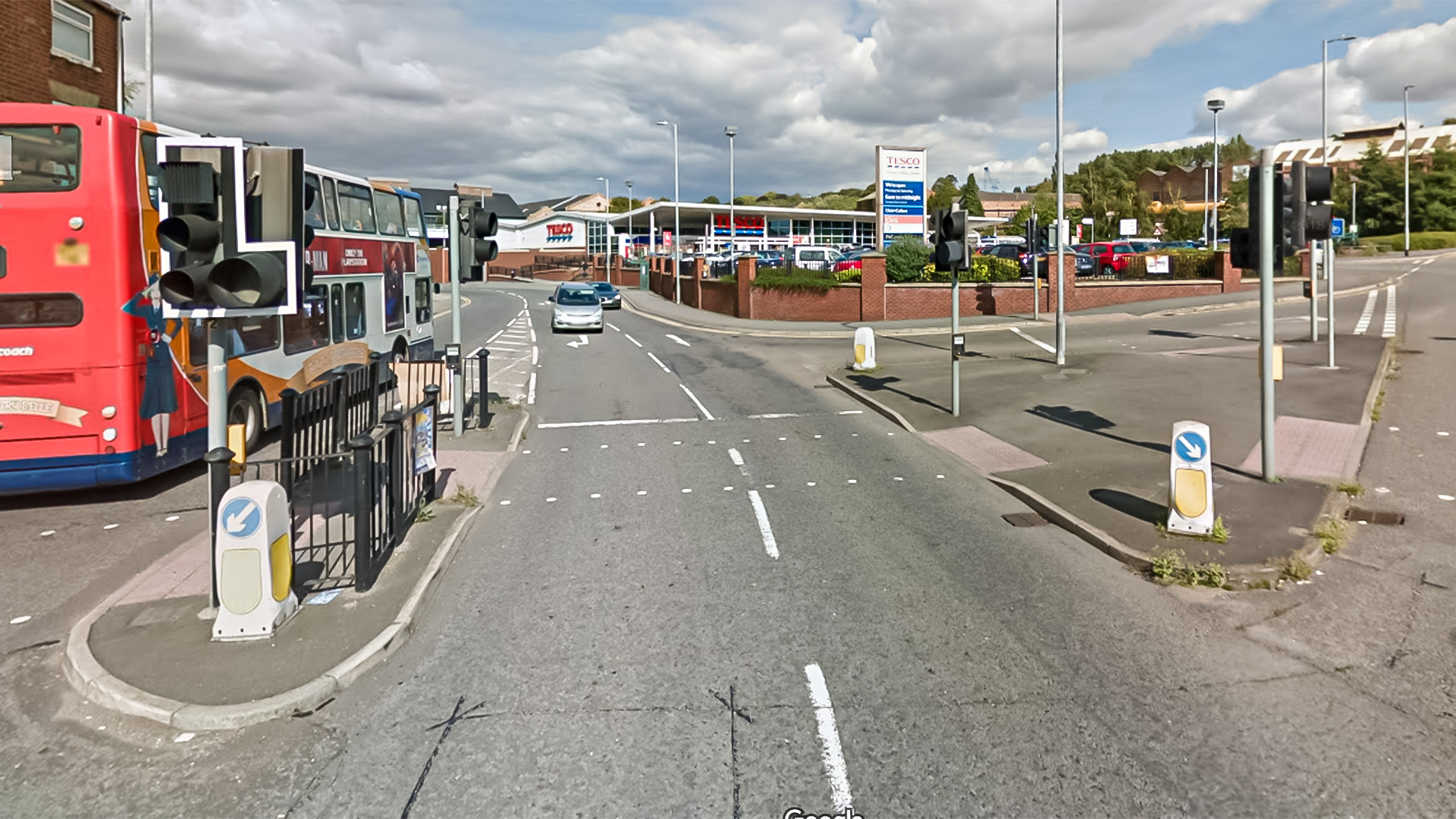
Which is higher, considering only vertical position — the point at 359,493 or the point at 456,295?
the point at 456,295

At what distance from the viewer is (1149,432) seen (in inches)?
537

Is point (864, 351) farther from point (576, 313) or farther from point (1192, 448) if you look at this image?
point (576, 313)

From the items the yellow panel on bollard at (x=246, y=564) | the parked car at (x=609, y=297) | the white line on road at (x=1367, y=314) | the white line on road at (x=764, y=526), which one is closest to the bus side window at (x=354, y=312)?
the white line on road at (x=764, y=526)

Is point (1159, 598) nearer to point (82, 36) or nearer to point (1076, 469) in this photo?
point (1076, 469)

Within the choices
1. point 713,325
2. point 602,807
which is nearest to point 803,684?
point 602,807

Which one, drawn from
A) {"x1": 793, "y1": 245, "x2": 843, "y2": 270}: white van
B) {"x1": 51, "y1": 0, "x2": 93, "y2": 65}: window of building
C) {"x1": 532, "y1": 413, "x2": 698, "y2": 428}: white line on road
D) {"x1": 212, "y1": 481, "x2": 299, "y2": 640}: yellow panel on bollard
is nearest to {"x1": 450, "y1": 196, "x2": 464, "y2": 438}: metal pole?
{"x1": 532, "y1": 413, "x2": 698, "y2": 428}: white line on road

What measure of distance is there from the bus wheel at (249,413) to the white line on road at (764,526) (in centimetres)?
718

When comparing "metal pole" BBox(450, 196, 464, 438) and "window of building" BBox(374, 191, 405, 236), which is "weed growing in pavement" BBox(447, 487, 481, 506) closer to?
"metal pole" BBox(450, 196, 464, 438)

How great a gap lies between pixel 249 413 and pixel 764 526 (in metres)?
8.31

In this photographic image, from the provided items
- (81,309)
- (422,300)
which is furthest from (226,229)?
(422,300)

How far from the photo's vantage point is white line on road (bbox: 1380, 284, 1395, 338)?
82.7 ft

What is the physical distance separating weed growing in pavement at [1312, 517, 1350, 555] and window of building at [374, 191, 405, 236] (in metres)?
16.5

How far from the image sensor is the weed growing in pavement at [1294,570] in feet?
25.4

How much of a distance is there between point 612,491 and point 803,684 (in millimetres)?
5879
